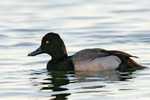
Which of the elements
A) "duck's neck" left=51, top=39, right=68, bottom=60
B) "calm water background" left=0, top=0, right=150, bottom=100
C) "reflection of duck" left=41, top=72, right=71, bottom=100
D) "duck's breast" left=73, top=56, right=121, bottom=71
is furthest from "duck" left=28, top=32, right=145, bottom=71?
"duck's neck" left=51, top=39, right=68, bottom=60

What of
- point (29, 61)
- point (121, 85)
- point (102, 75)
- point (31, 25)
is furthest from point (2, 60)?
point (31, 25)

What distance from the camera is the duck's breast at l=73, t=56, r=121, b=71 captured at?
1669 cm

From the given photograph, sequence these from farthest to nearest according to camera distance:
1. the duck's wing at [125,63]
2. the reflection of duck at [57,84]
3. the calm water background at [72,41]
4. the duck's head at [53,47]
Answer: the duck's head at [53,47]
the duck's wing at [125,63]
the calm water background at [72,41]
the reflection of duck at [57,84]

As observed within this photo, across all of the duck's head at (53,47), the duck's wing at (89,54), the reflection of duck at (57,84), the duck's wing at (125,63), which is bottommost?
the reflection of duck at (57,84)

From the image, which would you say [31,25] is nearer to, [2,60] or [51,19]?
[51,19]

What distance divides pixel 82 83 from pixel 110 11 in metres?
11.7

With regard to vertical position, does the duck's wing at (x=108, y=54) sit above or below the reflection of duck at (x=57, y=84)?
above

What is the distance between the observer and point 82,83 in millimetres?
14812

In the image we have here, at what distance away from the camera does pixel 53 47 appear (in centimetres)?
1752

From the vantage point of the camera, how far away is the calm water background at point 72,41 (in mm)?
13906

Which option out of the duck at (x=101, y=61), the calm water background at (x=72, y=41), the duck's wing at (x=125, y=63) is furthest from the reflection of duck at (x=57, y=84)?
the duck's wing at (x=125, y=63)

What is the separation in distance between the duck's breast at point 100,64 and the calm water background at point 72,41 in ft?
0.90

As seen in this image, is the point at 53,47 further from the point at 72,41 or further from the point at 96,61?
the point at 72,41

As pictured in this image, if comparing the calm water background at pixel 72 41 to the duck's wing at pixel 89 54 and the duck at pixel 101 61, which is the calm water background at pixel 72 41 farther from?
the duck's wing at pixel 89 54
